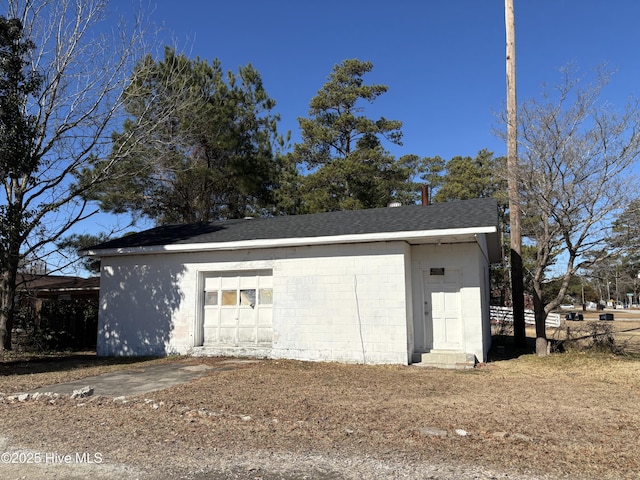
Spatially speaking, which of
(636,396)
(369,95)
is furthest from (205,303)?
(369,95)

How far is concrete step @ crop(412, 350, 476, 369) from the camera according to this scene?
33.1ft

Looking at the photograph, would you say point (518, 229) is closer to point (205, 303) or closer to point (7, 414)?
point (205, 303)

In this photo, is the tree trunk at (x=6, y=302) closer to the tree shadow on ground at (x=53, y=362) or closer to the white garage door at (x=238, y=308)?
the tree shadow on ground at (x=53, y=362)

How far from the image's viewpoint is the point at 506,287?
1283 inches

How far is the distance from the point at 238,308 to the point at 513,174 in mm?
7922

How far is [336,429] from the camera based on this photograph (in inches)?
202

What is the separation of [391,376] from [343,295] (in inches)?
101

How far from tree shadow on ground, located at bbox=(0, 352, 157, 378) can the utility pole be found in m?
10.4

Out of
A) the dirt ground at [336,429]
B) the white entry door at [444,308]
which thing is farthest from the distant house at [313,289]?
the dirt ground at [336,429]

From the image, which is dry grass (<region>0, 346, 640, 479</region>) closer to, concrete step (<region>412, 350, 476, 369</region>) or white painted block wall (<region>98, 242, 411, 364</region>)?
concrete step (<region>412, 350, 476, 369</region>)

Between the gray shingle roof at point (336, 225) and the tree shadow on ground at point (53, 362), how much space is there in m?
3.02

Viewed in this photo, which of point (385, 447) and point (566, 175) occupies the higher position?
point (566, 175)

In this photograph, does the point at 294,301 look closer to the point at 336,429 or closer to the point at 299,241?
the point at 299,241

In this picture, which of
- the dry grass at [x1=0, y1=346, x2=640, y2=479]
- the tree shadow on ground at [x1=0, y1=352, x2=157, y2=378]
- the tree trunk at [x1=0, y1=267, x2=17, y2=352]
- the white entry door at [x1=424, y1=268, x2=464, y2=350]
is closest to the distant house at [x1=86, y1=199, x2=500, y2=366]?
the white entry door at [x1=424, y1=268, x2=464, y2=350]
